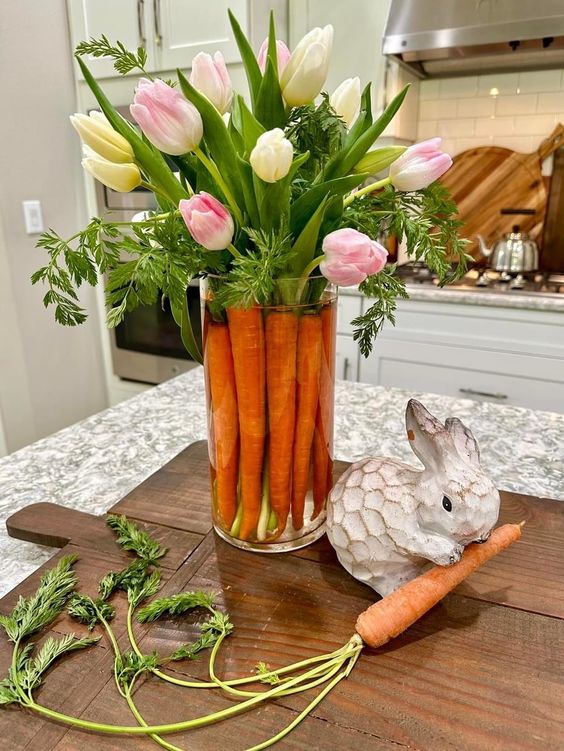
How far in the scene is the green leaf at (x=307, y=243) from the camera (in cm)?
55

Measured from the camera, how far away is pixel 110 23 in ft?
7.03

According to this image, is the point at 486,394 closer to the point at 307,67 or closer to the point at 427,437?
the point at 427,437

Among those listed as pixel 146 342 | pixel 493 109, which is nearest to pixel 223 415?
pixel 146 342

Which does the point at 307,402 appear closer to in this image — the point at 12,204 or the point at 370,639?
the point at 370,639

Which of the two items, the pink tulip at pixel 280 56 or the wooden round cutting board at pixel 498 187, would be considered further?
the wooden round cutting board at pixel 498 187

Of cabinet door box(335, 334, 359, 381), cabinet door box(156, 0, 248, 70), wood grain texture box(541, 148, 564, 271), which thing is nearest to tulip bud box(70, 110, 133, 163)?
cabinet door box(156, 0, 248, 70)

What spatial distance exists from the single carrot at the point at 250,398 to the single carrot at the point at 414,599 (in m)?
0.19

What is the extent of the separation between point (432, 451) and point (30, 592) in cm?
47

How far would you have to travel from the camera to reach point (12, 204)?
2.04 meters

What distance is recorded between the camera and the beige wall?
2.02m

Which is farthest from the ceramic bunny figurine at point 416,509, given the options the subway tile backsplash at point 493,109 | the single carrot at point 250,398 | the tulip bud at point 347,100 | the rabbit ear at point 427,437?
the subway tile backsplash at point 493,109

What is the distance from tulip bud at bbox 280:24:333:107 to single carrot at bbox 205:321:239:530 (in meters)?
0.25

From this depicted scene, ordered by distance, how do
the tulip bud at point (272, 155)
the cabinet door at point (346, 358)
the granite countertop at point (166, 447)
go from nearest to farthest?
the tulip bud at point (272, 155), the granite countertop at point (166, 447), the cabinet door at point (346, 358)

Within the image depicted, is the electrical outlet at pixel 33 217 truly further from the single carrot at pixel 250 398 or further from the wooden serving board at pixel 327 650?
the single carrot at pixel 250 398
